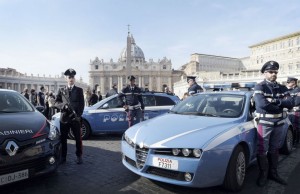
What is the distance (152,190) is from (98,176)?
3.86 feet

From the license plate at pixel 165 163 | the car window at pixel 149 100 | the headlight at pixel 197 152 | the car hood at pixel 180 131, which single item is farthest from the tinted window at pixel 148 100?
the headlight at pixel 197 152

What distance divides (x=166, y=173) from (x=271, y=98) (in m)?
2.12

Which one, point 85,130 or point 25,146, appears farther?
point 85,130

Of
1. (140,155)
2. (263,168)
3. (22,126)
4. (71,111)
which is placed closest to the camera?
(140,155)

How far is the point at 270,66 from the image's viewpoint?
16.3 ft

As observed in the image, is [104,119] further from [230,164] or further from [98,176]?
[230,164]

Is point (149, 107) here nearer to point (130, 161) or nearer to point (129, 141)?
point (129, 141)

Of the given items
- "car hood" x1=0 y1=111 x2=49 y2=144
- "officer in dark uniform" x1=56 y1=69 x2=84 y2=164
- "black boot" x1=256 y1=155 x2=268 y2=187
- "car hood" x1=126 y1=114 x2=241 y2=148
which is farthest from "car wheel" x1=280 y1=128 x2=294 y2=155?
"car hood" x1=0 y1=111 x2=49 y2=144

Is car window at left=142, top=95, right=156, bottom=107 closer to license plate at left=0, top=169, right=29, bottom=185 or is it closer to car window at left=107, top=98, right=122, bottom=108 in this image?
car window at left=107, top=98, right=122, bottom=108

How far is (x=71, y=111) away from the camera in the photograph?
6047 mm

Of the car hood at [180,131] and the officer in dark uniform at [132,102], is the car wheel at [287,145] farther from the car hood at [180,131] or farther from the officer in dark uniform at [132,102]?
the officer in dark uniform at [132,102]

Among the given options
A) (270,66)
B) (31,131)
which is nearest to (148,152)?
(31,131)

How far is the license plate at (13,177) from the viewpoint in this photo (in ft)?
13.0

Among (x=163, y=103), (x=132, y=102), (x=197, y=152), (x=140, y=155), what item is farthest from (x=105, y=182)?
(x=163, y=103)
